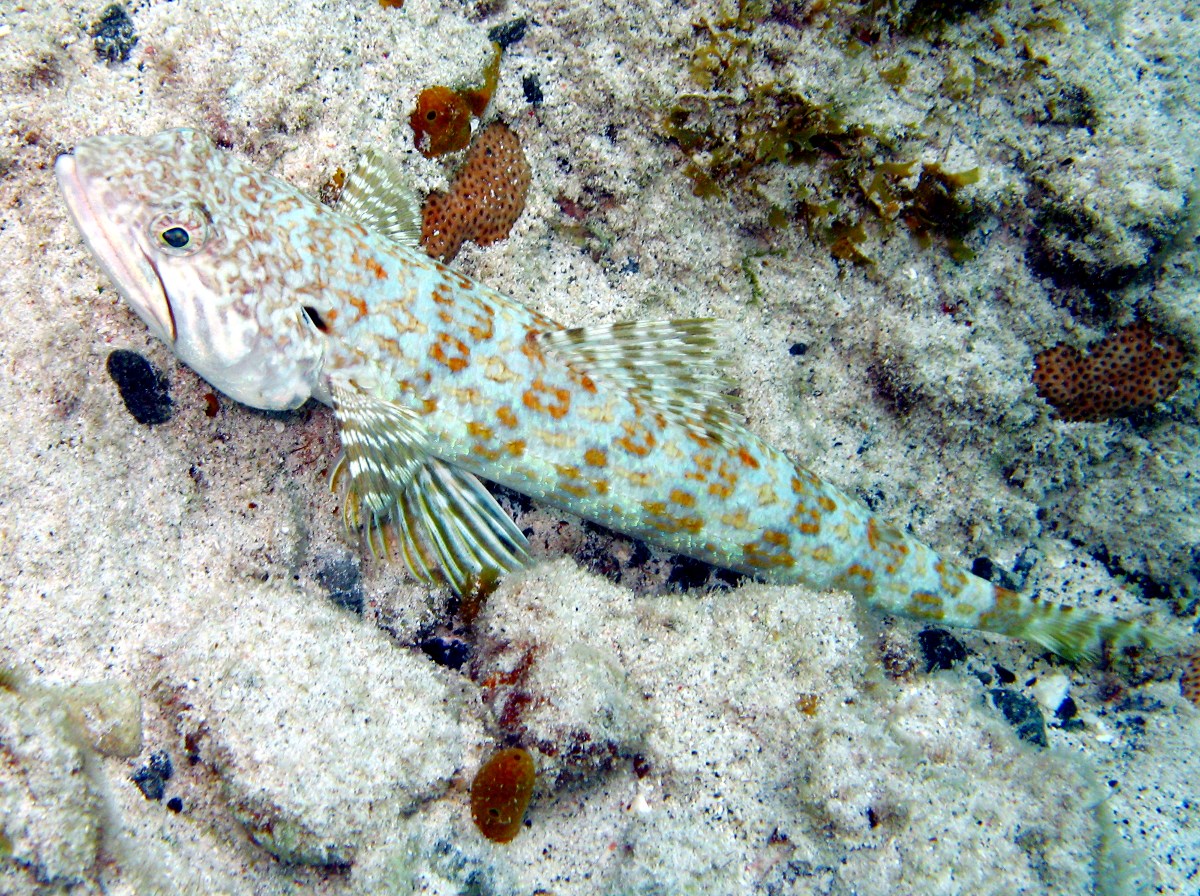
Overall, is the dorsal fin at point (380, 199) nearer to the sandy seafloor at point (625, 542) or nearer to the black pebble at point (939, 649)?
the sandy seafloor at point (625, 542)

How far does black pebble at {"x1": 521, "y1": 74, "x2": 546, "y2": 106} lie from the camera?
3.61 meters

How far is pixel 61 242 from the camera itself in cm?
297

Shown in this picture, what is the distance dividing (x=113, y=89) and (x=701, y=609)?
3.97 meters

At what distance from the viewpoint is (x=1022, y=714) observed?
3850 millimetres

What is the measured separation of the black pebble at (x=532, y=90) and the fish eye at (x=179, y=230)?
1915 mm

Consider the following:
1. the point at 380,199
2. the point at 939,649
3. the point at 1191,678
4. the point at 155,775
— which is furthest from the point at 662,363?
the point at 1191,678

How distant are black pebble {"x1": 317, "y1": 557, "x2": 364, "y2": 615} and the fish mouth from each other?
141 centimetres

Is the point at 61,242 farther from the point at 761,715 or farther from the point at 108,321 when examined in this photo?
the point at 761,715

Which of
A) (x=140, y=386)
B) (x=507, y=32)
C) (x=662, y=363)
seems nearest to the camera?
(x=140, y=386)

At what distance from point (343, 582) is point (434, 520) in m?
0.57

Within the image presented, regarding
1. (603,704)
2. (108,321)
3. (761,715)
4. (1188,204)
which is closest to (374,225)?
(108,321)

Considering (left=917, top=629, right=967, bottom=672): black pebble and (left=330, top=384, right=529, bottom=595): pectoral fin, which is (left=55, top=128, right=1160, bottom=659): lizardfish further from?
(left=917, top=629, right=967, bottom=672): black pebble

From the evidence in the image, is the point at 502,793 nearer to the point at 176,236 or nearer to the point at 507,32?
the point at 176,236

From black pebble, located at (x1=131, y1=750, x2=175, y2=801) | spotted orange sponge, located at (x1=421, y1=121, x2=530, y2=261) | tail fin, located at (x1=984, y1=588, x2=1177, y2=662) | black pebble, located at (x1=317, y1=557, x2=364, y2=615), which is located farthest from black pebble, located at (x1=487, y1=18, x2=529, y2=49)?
tail fin, located at (x1=984, y1=588, x2=1177, y2=662)
